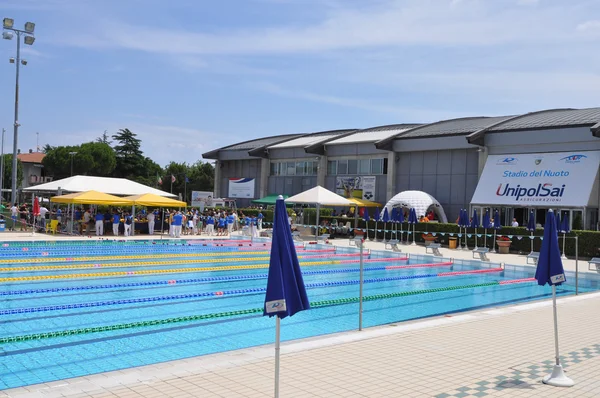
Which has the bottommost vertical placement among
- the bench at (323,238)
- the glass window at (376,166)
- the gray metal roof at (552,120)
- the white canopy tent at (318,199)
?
the bench at (323,238)

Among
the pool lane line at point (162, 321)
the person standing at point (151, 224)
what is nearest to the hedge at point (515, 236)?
the person standing at point (151, 224)

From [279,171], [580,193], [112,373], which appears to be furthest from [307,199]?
[112,373]

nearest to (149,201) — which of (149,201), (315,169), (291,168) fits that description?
(149,201)

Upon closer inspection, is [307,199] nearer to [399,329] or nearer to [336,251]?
[336,251]

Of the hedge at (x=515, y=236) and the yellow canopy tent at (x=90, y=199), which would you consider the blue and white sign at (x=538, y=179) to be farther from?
the yellow canopy tent at (x=90, y=199)

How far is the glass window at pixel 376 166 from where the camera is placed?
3665 centimetres

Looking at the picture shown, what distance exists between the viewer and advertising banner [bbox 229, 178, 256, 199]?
45406mm

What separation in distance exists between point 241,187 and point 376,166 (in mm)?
13391

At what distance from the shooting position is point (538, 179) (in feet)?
92.2

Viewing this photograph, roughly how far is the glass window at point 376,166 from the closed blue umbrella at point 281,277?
107ft

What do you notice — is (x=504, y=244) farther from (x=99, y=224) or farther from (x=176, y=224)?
(x=99, y=224)

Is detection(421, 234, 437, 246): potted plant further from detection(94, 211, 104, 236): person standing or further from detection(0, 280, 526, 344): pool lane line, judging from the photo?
detection(94, 211, 104, 236): person standing

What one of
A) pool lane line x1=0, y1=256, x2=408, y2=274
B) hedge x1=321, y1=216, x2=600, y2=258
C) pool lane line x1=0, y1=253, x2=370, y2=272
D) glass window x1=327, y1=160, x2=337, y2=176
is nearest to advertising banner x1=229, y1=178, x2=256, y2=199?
glass window x1=327, y1=160, x2=337, y2=176

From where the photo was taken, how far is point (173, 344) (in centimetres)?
804
